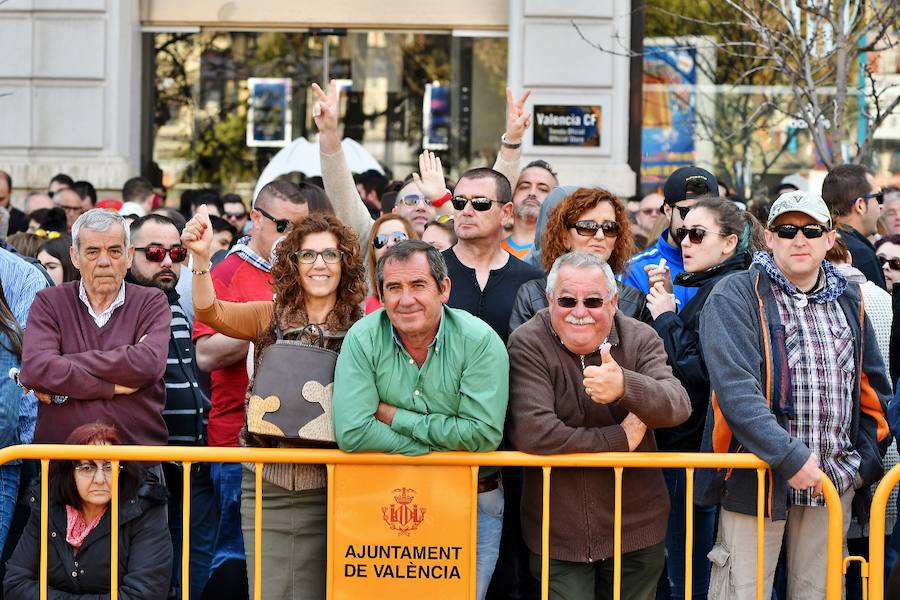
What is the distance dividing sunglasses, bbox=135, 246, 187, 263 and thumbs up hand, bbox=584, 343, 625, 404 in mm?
2642

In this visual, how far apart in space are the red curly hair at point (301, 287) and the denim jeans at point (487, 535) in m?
0.95

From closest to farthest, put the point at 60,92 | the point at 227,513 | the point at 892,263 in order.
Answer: the point at 227,513, the point at 892,263, the point at 60,92

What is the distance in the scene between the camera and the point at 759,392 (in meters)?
5.41

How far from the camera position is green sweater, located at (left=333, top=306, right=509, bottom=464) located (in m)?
5.18

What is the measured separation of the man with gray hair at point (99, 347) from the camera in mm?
5691

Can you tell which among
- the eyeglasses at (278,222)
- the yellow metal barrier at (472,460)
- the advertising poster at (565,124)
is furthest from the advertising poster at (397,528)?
the advertising poster at (565,124)

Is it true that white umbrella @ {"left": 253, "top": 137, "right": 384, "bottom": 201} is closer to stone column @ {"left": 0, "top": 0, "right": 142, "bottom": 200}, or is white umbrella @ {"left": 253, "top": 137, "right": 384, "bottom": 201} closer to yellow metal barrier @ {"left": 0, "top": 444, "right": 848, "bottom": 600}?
stone column @ {"left": 0, "top": 0, "right": 142, "bottom": 200}

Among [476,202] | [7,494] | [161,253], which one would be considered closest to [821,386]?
[476,202]

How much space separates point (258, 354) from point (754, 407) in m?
2.09

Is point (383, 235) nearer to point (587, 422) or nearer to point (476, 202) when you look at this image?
Answer: point (476, 202)

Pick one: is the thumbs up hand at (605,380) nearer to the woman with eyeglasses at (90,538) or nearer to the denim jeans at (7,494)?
the woman with eyeglasses at (90,538)

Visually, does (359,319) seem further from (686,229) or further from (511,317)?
(686,229)

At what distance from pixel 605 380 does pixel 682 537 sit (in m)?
1.45

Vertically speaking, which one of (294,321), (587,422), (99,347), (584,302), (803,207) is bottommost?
(587,422)
